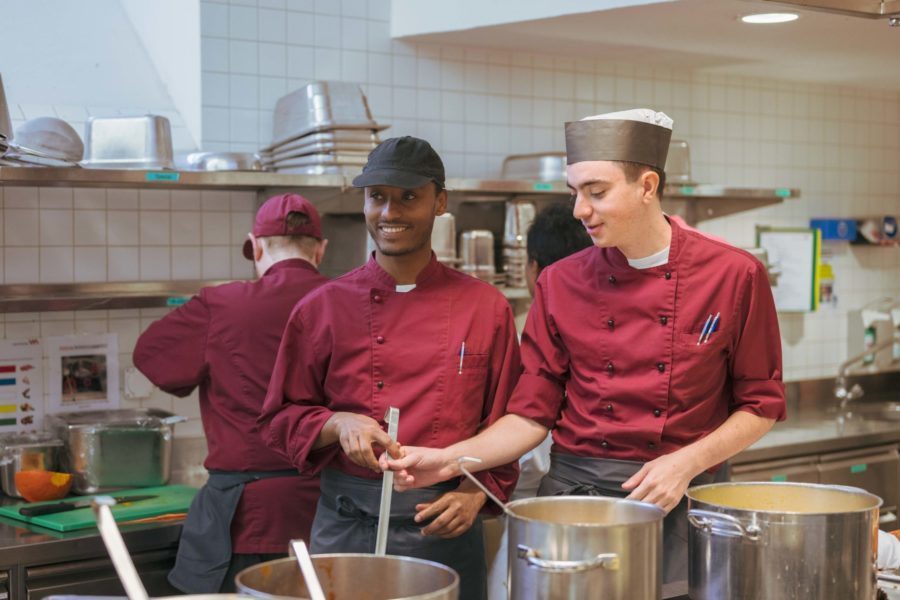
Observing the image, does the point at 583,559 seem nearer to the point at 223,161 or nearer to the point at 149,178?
the point at 149,178

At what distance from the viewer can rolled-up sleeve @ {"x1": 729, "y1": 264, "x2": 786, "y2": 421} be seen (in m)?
2.27

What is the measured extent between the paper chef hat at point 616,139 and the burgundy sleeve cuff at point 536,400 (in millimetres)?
442

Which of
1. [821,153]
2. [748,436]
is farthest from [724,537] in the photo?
[821,153]

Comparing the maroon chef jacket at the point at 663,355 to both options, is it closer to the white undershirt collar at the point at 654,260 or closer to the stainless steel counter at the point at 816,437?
the white undershirt collar at the point at 654,260

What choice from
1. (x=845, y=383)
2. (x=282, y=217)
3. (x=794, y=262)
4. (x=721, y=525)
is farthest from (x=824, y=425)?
(x=721, y=525)

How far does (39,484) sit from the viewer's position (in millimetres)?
3354

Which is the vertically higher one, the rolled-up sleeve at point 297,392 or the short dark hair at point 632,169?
the short dark hair at point 632,169

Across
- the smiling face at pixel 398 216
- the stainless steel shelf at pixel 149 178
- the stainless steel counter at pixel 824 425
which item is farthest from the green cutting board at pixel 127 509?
the stainless steel counter at pixel 824 425

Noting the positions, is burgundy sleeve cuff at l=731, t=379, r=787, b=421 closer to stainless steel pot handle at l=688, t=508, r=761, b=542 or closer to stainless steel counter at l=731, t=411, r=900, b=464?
stainless steel pot handle at l=688, t=508, r=761, b=542

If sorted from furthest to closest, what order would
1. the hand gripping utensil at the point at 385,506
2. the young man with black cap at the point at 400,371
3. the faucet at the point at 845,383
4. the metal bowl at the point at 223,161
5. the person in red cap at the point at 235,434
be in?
1. the faucet at the point at 845,383
2. the metal bowl at the point at 223,161
3. the person in red cap at the point at 235,434
4. the young man with black cap at the point at 400,371
5. the hand gripping utensil at the point at 385,506

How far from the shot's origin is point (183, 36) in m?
3.98

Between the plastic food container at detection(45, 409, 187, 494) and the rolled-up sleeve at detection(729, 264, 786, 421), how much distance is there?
1806 millimetres

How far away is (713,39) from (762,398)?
2.24 meters

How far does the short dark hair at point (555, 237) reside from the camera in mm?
3062
